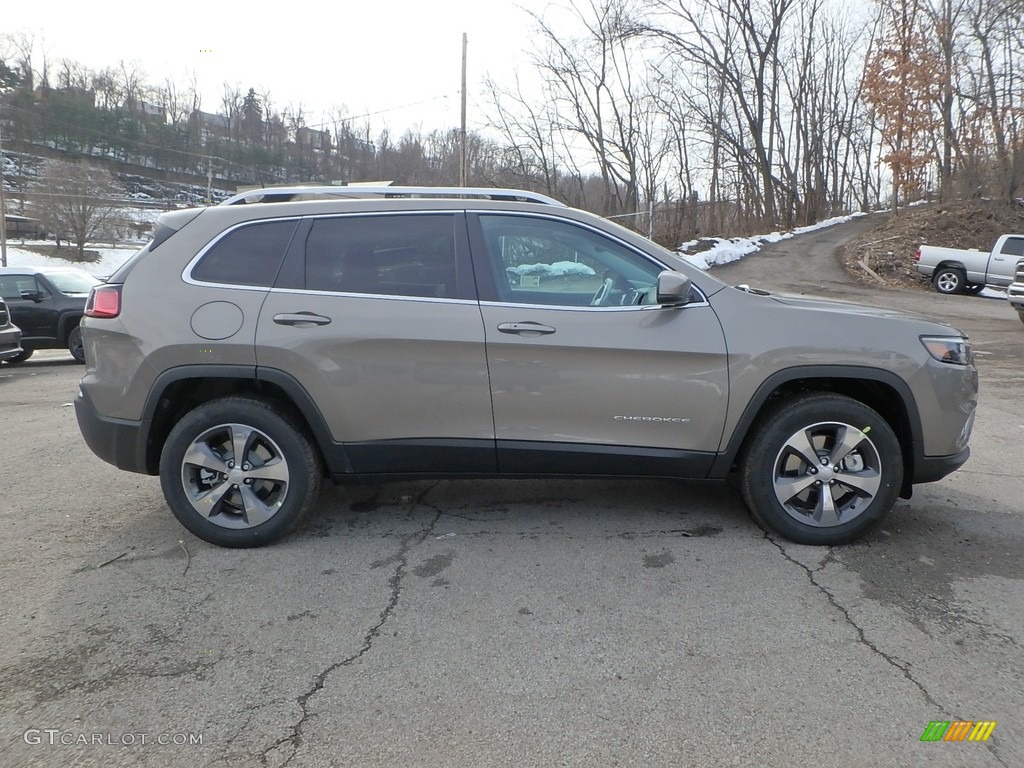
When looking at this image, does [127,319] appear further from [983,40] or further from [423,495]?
[983,40]

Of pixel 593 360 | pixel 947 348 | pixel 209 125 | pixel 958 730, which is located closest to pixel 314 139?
pixel 209 125

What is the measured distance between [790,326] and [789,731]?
2072 mm

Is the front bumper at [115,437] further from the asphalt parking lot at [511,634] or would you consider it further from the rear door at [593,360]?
the rear door at [593,360]

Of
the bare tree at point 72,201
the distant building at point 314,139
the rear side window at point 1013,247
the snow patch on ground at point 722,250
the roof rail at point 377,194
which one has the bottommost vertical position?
the roof rail at point 377,194

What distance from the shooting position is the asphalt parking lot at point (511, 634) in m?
2.45

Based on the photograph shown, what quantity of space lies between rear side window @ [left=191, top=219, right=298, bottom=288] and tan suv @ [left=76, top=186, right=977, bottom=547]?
1 cm

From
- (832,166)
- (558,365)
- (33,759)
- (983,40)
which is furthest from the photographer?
(832,166)

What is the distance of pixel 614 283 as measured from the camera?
13.0 ft

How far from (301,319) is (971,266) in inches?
917

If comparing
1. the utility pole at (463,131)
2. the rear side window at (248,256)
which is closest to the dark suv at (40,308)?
the rear side window at (248,256)

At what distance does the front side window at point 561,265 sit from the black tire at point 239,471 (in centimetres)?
137

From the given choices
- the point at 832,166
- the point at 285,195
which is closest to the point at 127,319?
the point at 285,195

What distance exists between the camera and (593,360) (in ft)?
12.5

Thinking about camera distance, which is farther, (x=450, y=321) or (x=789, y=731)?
(x=450, y=321)
